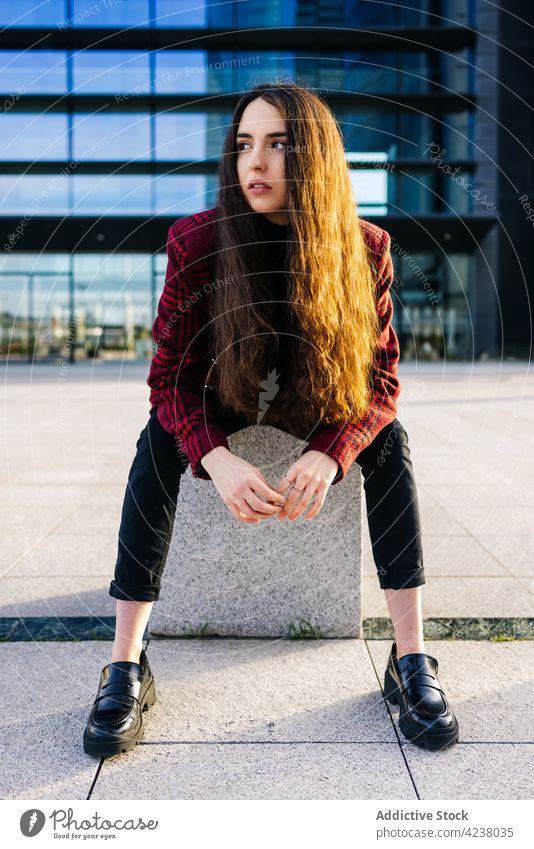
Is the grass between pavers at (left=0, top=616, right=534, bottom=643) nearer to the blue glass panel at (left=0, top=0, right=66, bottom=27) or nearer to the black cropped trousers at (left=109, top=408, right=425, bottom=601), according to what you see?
the black cropped trousers at (left=109, top=408, right=425, bottom=601)

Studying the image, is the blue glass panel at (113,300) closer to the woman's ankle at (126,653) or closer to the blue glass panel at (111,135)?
the blue glass panel at (111,135)

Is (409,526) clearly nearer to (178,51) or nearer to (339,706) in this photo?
(339,706)

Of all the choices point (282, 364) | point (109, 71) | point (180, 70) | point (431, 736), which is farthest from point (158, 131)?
point (431, 736)

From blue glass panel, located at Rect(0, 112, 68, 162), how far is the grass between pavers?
19.5m

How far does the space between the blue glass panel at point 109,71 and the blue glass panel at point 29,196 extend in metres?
2.57

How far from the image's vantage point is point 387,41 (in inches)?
866

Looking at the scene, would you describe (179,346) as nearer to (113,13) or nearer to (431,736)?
(431,736)

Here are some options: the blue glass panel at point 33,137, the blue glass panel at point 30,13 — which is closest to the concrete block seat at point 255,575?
the blue glass panel at point 33,137

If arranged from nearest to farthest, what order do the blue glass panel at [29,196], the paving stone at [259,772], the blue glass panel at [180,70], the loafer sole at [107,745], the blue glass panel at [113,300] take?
the paving stone at [259,772] → the loafer sole at [107,745] → the blue glass panel at [180,70] → the blue glass panel at [29,196] → the blue glass panel at [113,300]

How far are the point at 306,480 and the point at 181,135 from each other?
66.8 ft

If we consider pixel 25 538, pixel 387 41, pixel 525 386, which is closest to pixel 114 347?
pixel 387 41

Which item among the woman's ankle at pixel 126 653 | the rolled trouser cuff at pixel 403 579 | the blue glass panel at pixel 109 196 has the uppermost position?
the blue glass panel at pixel 109 196

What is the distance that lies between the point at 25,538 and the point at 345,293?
252cm
